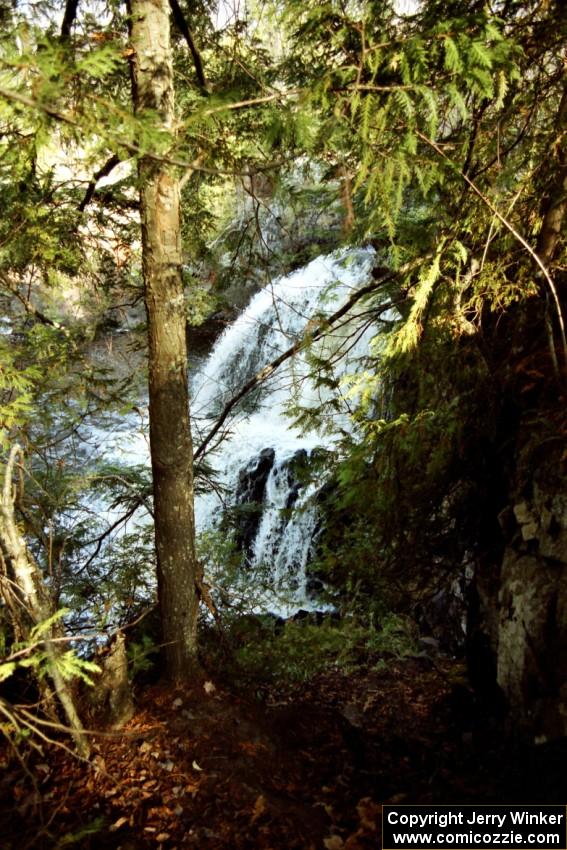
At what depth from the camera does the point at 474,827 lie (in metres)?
2.89

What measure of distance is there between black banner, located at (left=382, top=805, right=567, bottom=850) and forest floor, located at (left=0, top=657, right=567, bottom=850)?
0.11m

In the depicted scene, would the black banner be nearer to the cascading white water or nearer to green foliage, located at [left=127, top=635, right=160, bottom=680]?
green foliage, located at [left=127, top=635, right=160, bottom=680]

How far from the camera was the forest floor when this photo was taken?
108 inches

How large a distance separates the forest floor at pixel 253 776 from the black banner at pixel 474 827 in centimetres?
11

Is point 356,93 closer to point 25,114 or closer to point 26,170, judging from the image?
point 25,114

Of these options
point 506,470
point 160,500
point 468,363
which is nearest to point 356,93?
point 468,363

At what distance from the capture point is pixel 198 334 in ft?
59.0

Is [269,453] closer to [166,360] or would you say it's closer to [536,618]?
[166,360]

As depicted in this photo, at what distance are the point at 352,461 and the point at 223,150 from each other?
256 centimetres

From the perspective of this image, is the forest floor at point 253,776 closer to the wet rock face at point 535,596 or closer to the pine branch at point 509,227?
the wet rock face at point 535,596

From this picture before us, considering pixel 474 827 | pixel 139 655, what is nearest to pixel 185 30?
pixel 139 655

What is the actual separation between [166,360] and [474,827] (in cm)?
360

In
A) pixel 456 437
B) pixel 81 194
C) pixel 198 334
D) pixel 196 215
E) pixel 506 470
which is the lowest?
pixel 506 470

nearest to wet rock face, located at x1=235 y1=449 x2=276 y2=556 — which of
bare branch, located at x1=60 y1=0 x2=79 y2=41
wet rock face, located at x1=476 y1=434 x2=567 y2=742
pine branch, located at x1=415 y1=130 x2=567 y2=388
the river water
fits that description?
the river water
